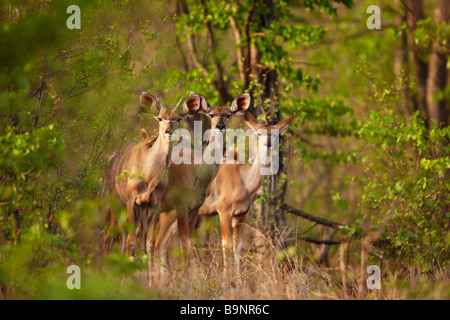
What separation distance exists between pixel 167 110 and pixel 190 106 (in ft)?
1.44

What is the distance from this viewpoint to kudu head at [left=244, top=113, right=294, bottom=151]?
37.2ft

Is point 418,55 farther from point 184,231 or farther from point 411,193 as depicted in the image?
point 184,231

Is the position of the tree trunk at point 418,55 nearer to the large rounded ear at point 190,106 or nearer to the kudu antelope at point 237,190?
the kudu antelope at point 237,190

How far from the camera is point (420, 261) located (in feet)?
33.1

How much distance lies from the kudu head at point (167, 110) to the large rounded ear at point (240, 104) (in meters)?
1.08

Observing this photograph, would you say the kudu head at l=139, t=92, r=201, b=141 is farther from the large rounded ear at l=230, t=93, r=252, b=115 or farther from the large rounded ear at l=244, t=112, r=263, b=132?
the large rounded ear at l=244, t=112, r=263, b=132

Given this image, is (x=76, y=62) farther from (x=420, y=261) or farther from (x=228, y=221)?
(x=420, y=261)

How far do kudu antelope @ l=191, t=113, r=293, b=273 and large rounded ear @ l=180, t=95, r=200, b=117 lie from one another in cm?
177

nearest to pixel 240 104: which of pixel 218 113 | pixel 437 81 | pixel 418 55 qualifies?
pixel 218 113

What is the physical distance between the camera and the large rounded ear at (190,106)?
9.66 m

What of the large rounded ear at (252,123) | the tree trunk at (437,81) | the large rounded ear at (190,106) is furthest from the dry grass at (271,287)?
the tree trunk at (437,81)

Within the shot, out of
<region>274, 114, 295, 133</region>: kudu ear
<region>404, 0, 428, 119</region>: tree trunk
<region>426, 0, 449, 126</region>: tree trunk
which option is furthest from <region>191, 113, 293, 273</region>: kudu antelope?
<region>426, 0, 449, 126</region>: tree trunk

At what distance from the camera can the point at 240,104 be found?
36.0 feet
